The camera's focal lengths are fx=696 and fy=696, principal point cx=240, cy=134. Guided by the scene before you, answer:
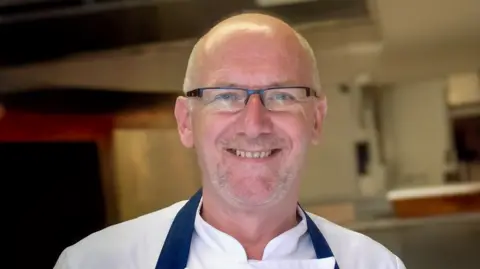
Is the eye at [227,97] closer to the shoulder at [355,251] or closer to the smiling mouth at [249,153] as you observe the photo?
the smiling mouth at [249,153]

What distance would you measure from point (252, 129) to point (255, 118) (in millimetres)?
13

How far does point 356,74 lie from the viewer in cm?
107

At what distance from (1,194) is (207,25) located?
0.41 metres

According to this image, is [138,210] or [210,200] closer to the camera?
[210,200]

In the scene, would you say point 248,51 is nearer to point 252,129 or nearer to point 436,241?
point 252,129

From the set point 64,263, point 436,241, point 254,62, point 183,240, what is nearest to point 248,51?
point 254,62

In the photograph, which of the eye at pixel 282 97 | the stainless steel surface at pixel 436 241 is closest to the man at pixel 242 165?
the eye at pixel 282 97

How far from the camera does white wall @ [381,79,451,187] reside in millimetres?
1048

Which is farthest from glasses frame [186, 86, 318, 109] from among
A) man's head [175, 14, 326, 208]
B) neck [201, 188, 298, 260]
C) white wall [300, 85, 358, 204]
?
white wall [300, 85, 358, 204]

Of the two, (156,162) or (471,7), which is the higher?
(471,7)

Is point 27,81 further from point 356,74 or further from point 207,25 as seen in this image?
point 356,74

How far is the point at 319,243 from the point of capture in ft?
2.82

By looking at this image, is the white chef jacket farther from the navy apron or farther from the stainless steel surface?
the stainless steel surface

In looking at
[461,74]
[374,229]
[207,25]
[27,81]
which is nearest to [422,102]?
[461,74]
